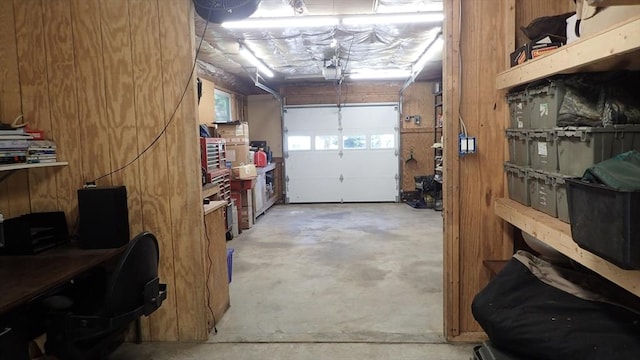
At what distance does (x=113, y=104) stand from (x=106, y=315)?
139 cm

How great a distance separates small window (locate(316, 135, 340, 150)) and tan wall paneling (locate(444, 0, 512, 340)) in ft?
20.5

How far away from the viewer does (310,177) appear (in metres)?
8.90

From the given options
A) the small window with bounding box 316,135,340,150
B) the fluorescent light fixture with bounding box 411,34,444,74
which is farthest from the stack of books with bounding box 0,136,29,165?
the small window with bounding box 316,135,340,150

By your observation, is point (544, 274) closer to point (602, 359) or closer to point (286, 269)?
point (602, 359)

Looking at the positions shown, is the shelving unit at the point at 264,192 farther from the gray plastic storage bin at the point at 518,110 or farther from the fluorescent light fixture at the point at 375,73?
the gray plastic storage bin at the point at 518,110

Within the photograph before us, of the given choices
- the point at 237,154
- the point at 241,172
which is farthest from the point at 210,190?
the point at 237,154

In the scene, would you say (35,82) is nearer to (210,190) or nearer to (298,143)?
(210,190)

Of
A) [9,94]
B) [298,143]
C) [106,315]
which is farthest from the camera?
[298,143]

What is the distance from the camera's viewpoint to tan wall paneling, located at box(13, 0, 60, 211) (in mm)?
2623

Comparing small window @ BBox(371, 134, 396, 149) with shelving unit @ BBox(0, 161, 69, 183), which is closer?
shelving unit @ BBox(0, 161, 69, 183)

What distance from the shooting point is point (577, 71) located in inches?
74.9

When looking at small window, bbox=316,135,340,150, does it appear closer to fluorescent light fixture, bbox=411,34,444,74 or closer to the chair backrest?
fluorescent light fixture, bbox=411,34,444,74

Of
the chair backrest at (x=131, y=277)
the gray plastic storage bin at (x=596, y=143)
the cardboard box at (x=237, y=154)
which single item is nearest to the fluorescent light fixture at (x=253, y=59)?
the cardboard box at (x=237, y=154)

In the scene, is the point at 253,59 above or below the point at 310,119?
above
